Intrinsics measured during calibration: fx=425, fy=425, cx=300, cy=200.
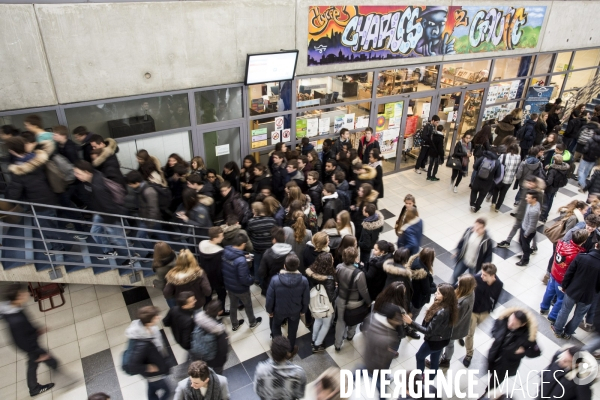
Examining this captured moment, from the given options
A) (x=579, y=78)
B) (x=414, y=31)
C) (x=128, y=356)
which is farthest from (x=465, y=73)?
(x=128, y=356)

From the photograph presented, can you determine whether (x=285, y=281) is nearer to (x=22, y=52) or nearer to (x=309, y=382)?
(x=309, y=382)

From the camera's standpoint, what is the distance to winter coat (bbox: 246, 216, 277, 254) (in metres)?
5.81

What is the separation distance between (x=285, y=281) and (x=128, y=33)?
453 centimetres

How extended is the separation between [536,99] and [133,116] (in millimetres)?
11474

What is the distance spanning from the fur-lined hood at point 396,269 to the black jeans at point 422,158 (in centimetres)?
628

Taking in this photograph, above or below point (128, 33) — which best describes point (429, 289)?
below

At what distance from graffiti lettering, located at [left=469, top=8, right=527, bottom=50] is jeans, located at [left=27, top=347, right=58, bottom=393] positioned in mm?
10572

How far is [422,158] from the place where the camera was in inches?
427

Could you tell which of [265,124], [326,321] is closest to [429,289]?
[326,321]

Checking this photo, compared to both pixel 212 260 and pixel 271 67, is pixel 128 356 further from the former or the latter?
pixel 271 67

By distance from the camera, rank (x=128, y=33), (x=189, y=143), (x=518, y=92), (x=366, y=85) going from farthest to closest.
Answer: (x=518, y=92) → (x=366, y=85) → (x=189, y=143) → (x=128, y=33)

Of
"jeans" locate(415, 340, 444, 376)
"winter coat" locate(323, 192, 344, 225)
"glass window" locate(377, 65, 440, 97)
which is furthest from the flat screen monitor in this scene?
"jeans" locate(415, 340, 444, 376)

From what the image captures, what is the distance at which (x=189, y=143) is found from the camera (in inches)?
309

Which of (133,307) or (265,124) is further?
(265,124)
